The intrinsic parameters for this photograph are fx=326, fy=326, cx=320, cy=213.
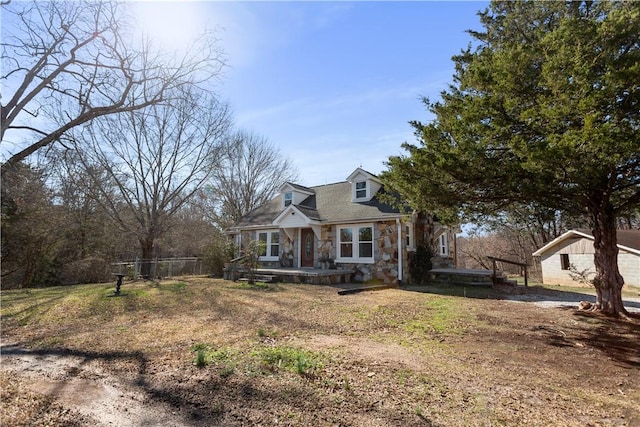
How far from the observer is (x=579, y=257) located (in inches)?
635

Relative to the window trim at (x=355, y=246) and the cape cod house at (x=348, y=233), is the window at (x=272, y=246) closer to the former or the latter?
the cape cod house at (x=348, y=233)

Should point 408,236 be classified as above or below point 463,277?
above

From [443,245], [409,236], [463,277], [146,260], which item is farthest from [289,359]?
[443,245]

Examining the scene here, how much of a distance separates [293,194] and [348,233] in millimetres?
4724

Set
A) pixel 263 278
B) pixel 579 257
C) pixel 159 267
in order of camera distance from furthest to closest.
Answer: pixel 159 267, pixel 579 257, pixel 263 278

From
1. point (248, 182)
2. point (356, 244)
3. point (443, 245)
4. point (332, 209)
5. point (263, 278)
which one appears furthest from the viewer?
point (248, 182)

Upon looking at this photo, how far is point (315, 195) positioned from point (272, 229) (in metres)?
3.33

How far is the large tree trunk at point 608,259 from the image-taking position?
24.4 feet

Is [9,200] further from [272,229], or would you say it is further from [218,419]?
[218,419]

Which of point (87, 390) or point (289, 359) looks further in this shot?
point (289, 359)

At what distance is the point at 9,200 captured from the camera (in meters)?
13.9

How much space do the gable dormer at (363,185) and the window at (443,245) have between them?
4938 mm

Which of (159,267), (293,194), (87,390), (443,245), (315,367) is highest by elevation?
(293,194)

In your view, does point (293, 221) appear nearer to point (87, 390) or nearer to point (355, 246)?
point (355, 246)
